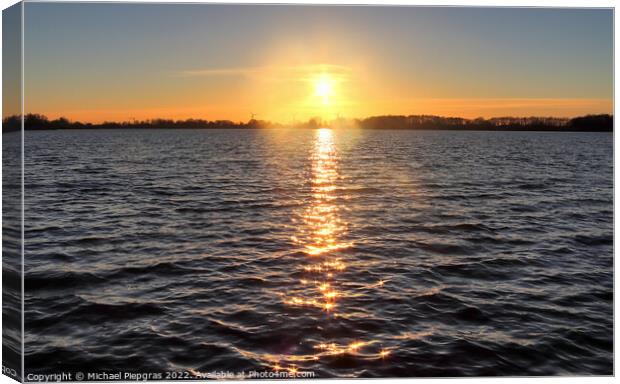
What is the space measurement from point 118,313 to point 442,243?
11.9 meters

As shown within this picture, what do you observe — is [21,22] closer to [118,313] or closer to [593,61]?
[118,313]

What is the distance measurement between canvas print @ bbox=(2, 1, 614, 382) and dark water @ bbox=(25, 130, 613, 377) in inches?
2.8

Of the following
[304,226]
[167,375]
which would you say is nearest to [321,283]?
[167,375]

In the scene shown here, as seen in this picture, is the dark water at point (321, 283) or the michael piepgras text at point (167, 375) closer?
the michael piepgras text at point (167, 375)

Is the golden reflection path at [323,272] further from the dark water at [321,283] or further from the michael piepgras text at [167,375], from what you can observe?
the michael piepgras text at [167,375]

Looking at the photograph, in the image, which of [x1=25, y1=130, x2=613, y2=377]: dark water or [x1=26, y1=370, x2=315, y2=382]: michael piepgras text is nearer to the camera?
[x1=26, y1=370, x2=315, y2=382]: michael piepgras text

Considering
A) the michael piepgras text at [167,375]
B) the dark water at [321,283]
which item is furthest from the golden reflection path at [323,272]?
the michael piepgras text at [167,375]

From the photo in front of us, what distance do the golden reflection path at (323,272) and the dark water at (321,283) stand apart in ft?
0.20

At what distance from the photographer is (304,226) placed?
955 inches

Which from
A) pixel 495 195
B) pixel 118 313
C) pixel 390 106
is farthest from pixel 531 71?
pixel 118 313

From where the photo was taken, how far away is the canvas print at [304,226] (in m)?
11.9

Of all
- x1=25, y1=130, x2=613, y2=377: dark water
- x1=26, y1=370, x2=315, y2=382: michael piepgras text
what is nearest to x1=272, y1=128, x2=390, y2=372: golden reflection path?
x1=25, y1=130, x2=613, y2=377: dark water

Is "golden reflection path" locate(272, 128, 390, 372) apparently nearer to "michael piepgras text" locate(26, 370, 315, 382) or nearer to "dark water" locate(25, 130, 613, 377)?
"dark water" locate(25, 130, 613, 377)

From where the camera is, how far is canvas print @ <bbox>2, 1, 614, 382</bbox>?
11875mm
